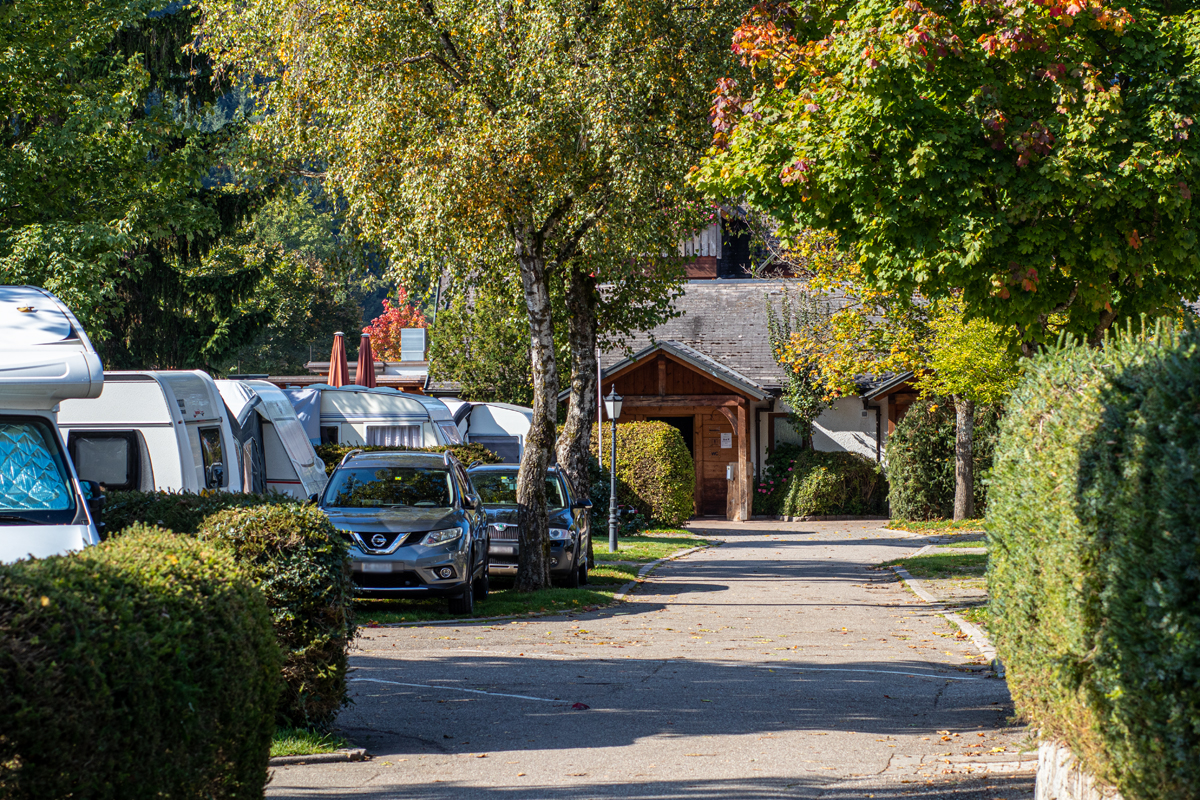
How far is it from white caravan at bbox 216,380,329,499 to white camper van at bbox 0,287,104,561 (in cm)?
1027

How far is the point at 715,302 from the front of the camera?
37.8 metres

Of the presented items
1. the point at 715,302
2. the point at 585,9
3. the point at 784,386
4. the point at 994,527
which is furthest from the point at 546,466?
the point at 715,302

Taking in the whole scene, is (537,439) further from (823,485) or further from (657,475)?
(823,485)

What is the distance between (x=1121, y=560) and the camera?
4.21 metres

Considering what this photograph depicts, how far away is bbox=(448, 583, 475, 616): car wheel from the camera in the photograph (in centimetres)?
1345

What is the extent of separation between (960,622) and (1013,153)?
17.2 ft

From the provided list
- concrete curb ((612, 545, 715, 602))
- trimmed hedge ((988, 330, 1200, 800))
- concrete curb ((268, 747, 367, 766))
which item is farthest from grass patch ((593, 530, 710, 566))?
trimmed hedge ((988, 330, 1200, 800))

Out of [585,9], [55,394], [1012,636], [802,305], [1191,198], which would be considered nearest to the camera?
[1012,636]

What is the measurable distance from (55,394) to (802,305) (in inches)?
1025

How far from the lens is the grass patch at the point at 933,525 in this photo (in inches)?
1091

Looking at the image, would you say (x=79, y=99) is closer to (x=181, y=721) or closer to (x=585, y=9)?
(x=585, y=9)

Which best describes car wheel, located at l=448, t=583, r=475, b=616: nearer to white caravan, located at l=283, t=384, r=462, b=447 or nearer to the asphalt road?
the asphalt road

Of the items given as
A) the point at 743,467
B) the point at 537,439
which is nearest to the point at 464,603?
the point at 537,439

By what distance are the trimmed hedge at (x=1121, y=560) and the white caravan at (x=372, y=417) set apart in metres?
20.7
